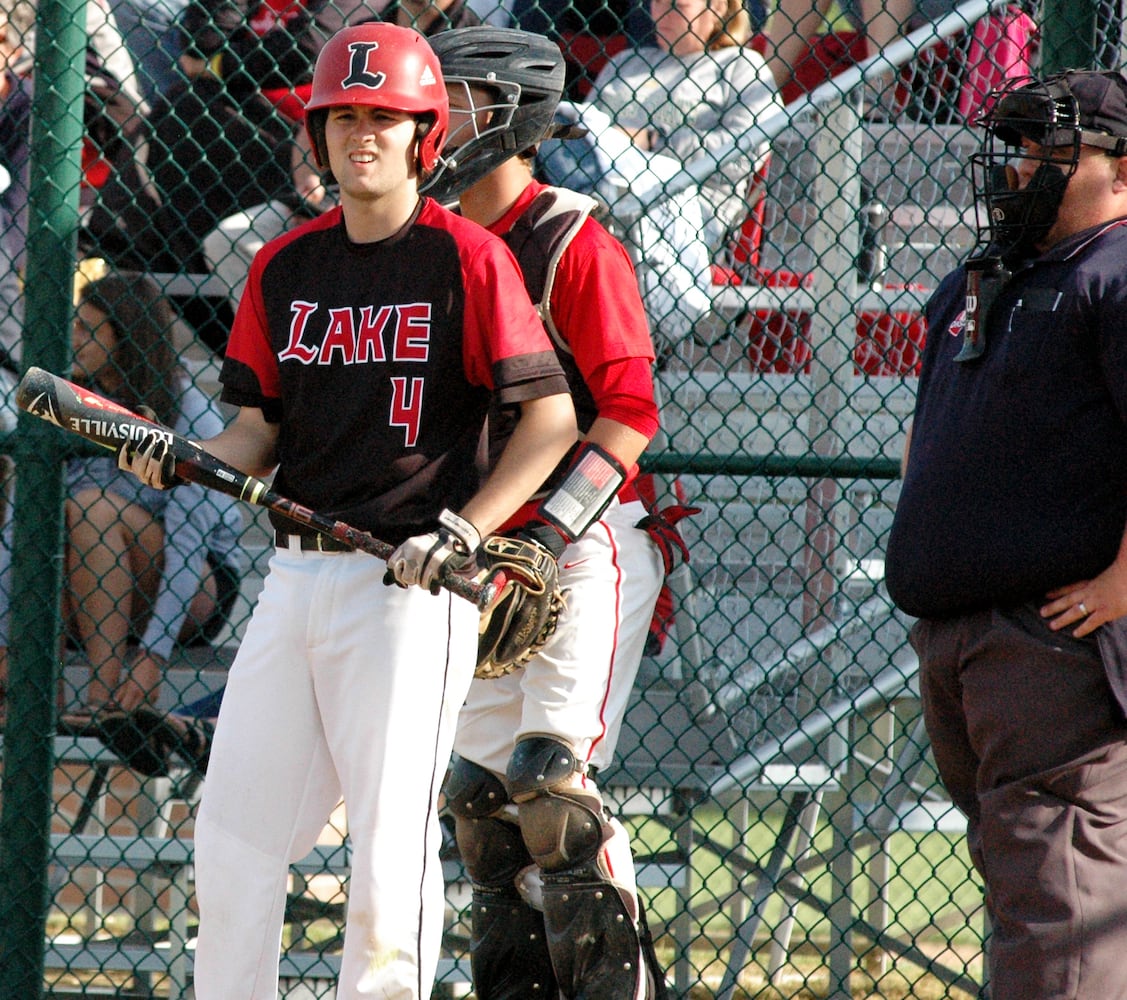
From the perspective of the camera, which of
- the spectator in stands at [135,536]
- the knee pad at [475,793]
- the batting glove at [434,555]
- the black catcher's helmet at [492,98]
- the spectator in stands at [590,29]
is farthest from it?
the spectator in stands at [590,29]

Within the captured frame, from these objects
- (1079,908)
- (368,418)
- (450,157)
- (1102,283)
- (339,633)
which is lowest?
(1079,908)

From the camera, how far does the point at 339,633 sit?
2863 millimetres

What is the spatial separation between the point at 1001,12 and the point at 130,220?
3241 mm

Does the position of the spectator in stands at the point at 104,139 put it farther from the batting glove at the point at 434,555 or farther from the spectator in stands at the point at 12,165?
the batting glove at the point at 434,555

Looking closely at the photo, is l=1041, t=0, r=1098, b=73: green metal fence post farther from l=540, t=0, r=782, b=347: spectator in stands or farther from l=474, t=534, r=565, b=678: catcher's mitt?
l=474, t=534, r=565, b=678: catcher's mitt

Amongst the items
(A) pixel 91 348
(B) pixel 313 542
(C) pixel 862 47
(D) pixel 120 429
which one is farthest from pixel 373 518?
(C) pixel 862 47

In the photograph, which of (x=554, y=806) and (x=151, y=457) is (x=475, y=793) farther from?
(x=151, y=457)

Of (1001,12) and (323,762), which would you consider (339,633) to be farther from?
(1001,12)

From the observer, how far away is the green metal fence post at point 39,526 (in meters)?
3.98

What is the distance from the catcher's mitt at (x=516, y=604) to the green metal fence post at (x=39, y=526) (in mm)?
1389

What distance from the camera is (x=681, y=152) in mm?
5055

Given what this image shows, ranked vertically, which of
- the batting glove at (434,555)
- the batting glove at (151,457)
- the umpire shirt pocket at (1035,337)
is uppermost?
the umpire shirt pocket at (1035,337)

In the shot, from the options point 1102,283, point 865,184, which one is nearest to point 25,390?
point 1102,283

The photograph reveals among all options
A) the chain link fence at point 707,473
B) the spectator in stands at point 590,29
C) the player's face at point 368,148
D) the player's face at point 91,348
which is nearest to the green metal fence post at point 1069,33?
the chain link fence at point 707,473
